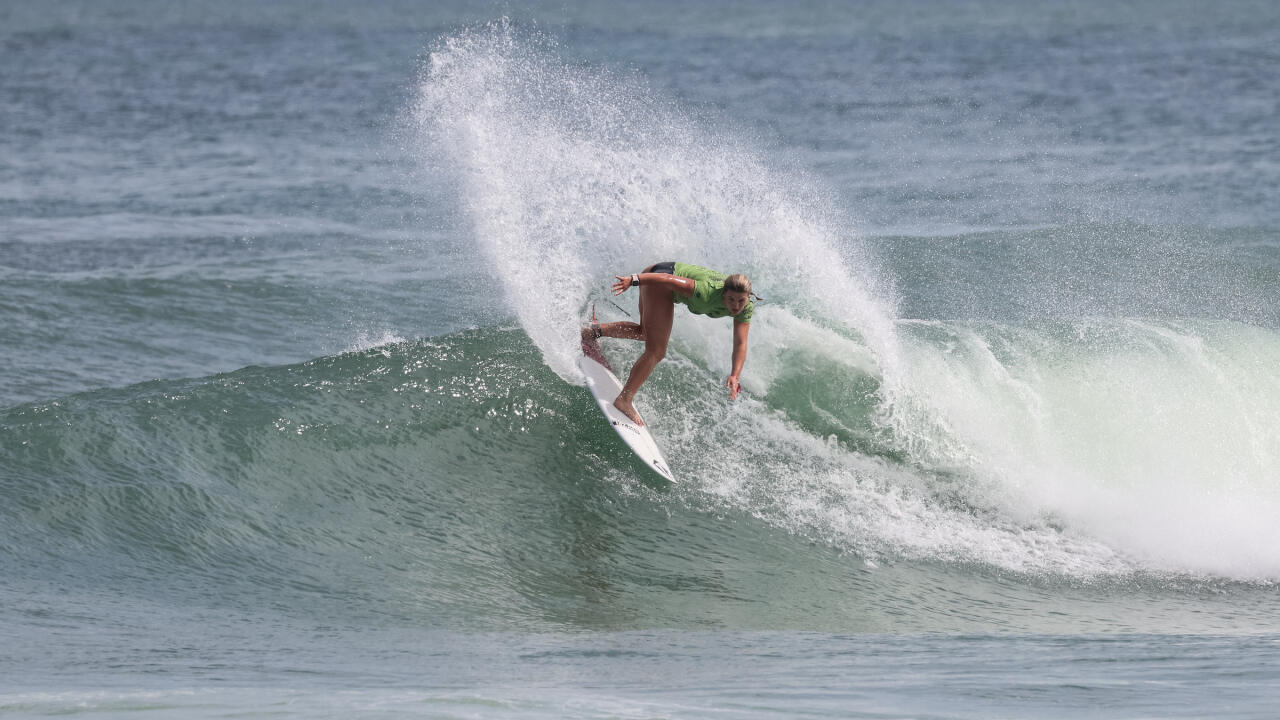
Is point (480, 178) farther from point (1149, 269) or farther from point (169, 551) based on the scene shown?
point (1149, 269)

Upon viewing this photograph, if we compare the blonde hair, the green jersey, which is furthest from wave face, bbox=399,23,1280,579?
the blonde hair

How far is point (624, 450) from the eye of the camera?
32.1ft

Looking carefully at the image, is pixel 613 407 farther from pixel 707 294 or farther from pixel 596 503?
pixel 707 294

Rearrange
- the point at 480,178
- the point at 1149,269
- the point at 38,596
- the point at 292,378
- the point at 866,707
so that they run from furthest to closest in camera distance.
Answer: the point at 1149,269 < the point at 480,178 < the point at 292,378 < the point at 38,596 < the point at 866,707

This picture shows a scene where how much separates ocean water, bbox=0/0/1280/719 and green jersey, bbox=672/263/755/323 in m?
1.25

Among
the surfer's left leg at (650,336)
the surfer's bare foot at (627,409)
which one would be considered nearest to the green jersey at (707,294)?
the surfer's left leg at (650,336)

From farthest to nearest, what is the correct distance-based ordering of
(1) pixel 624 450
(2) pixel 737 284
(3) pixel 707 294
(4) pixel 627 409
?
(1) pixel 624 450
(4) pixel 627 409
(3) pixel 707 294
(2) pixel 737 284

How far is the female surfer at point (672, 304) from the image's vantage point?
28.6 ft

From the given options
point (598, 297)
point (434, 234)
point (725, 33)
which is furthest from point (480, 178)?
point (725, 33)

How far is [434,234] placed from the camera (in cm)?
1964

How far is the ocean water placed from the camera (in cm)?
646

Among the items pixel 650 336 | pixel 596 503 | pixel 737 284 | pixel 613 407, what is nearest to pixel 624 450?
pixel 613 407

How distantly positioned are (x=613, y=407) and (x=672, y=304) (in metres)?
0.94

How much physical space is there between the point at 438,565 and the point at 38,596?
2343mm
